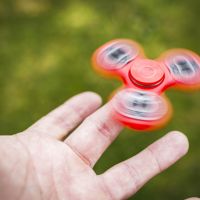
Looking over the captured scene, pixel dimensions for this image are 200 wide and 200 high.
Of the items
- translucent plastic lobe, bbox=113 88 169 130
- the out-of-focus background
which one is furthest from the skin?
the out-of-focus background

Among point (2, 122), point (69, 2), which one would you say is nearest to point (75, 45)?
point (69, 2)

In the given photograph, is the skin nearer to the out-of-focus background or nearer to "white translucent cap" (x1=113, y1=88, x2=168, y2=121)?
"white translucent cap" (x1=113, y1=88, x2=168, y2=121)

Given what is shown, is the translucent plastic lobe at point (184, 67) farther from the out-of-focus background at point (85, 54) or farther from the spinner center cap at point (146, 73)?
the out-of-focus background at point (85, 54)

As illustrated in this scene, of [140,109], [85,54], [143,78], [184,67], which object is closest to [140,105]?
[140,109]

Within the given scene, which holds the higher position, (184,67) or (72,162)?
(184,67)

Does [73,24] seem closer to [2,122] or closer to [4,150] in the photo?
[2,122]

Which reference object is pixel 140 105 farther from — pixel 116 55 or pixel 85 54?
Answer: pixel 85 54
